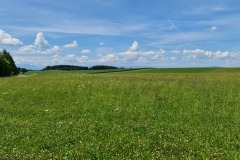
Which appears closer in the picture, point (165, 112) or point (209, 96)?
point (165, 112)

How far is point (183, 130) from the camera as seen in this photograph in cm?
1400

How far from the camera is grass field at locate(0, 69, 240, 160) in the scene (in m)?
10.9

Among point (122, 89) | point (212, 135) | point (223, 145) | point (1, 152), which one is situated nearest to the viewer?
point (1, 152)

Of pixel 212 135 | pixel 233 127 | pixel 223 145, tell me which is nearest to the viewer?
pixel 223 145

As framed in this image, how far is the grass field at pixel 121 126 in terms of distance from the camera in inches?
429

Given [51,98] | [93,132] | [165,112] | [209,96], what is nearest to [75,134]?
[93,132]

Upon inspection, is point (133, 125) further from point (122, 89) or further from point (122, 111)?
point (122, 89)

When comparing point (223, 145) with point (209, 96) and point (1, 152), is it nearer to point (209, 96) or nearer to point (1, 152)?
point (1, 152)

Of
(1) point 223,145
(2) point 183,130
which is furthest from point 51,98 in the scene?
(1) point 223,145

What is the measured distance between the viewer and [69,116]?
1792cm

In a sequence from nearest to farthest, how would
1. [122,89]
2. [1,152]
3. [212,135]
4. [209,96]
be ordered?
[1,152] → [212,135] → [209,96] → [122,89]

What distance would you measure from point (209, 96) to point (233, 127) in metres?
10.0

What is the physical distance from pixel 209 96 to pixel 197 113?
6.83 metres

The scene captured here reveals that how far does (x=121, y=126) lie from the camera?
1484 cm
